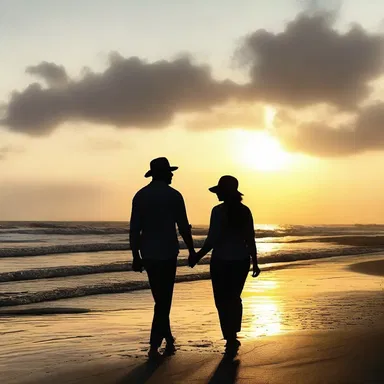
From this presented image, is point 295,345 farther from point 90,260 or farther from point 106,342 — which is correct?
point 90,260

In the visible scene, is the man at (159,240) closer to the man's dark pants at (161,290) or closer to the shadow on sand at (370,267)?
the man's dark pants at (161,290)

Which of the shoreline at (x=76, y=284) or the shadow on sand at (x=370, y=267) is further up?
the shoreline at (x=76, y=284)

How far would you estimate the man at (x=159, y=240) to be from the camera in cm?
771

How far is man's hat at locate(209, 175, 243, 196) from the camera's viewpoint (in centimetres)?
795

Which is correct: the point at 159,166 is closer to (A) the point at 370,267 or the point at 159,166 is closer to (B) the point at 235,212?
(B) the point at 235,212

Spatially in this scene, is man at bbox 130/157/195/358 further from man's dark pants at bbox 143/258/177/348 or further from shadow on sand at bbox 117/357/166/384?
shadow on sand at bbox 117/357/166/384

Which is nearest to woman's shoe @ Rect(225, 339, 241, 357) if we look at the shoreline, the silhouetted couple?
the silhouetted couple

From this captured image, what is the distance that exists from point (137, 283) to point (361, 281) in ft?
20.1

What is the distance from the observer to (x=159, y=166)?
7918 millimetres

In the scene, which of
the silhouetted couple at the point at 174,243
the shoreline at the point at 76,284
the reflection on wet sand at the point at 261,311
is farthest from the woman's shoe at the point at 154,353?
the shoreline at the point at 76,284

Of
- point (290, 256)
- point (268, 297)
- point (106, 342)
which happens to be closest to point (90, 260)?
point (290, 256)

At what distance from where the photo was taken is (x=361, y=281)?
17672 millimetres

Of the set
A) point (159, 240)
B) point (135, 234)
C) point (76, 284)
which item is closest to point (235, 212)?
point (159, 240)

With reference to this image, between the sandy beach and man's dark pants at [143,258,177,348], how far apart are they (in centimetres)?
28
